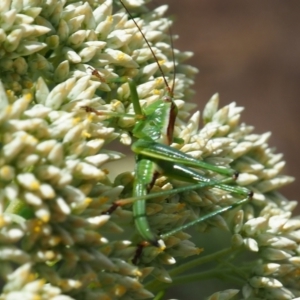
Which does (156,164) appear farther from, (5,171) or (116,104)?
(5,171)


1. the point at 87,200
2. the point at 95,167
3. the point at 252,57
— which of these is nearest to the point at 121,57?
the point at 95,167

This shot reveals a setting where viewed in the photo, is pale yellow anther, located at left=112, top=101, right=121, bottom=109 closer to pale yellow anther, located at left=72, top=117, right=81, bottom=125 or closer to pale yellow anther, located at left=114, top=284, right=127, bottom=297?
pale yellow anther, located at left=72, top=117, right=81, bottom=125

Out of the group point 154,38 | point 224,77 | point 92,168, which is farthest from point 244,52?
point 92,168

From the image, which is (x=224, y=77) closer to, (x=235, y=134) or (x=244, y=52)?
(x=244, y=52)

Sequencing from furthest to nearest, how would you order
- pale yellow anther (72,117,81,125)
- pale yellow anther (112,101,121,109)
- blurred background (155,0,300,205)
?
blurred background (155,0,300,205), pale yellow anther (112,101,121,109), pale yellow anther (72,117,81,125)

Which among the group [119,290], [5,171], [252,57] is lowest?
[252,57]

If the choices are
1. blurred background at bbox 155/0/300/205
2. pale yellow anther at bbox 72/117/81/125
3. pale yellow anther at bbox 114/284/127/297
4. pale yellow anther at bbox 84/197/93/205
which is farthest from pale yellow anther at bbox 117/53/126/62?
blurred background at bbox 155/0/300/205
